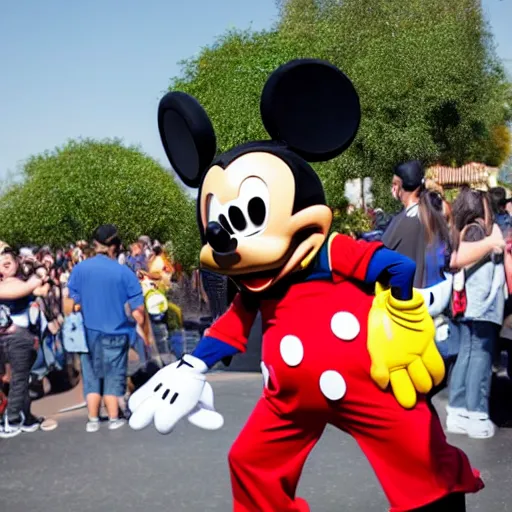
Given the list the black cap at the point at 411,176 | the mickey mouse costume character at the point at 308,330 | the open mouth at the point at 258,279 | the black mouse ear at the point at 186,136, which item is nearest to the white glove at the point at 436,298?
the mickey mouse costume character at the point at 308,330

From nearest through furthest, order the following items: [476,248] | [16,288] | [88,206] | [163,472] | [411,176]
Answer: [163,472] < [411,176] < [476,248] < [16,288] < [88,206]

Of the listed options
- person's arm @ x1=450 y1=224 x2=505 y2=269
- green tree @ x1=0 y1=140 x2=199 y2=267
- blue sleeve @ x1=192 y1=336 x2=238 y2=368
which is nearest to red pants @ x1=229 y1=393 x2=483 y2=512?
blue sleeve @ x1=192 y1=336 x2=238 y2=368

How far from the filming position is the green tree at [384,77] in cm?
2712

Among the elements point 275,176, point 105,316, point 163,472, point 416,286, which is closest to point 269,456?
point 275,176

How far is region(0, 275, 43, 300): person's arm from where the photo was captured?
721 cm

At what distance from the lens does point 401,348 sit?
3836mm

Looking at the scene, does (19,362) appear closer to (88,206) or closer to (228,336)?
(228,336)

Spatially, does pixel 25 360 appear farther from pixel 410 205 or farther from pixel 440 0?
pixel 440 0

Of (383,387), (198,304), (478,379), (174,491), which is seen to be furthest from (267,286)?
(198,304)

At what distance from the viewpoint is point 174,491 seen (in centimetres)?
555

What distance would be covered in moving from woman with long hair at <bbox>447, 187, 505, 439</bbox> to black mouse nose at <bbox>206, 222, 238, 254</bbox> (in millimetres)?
3067

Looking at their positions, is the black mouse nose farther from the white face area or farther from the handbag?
the handbag

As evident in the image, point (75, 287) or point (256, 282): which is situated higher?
point (256, 282)

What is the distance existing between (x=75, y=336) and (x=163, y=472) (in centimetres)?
179
